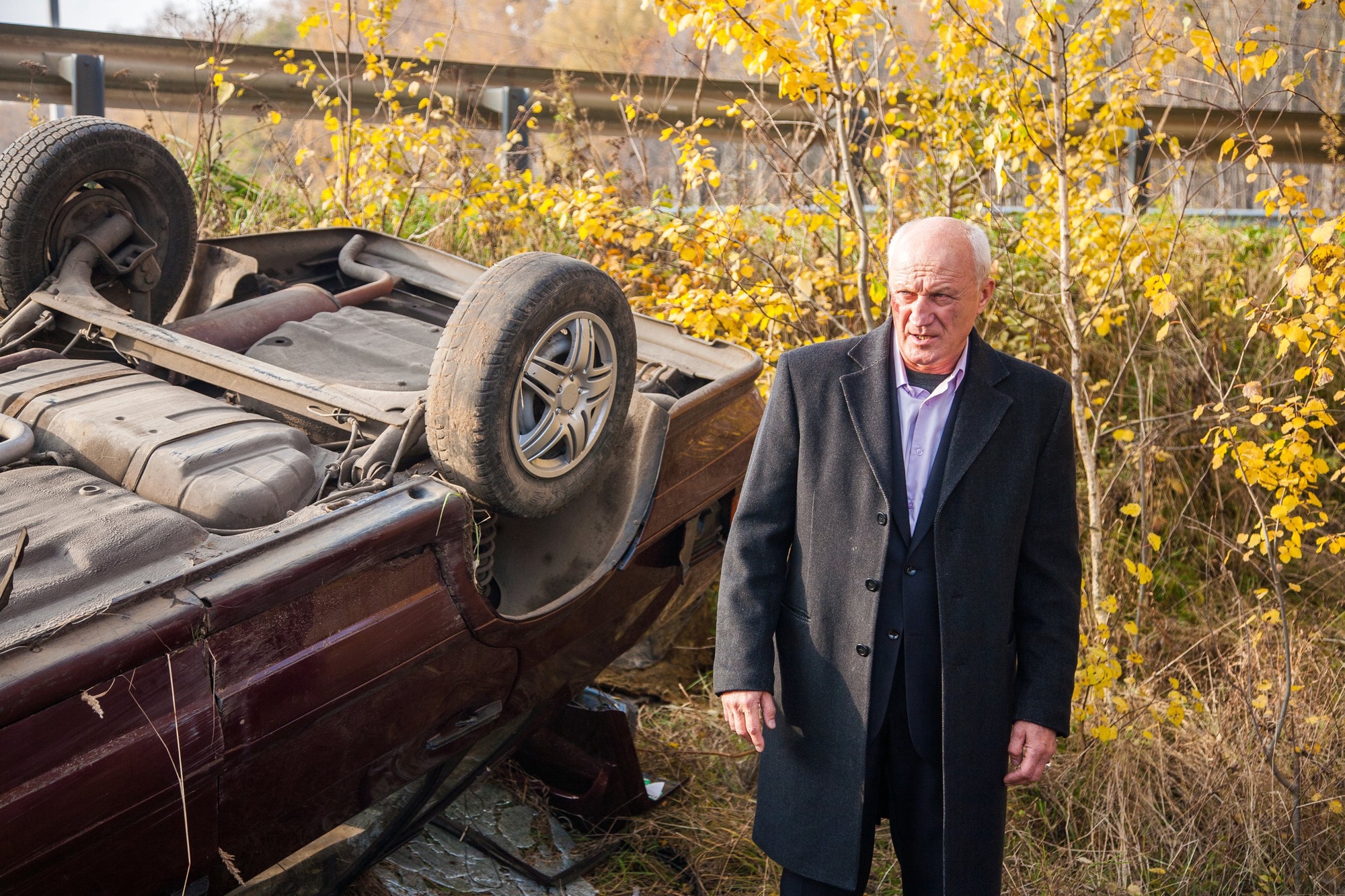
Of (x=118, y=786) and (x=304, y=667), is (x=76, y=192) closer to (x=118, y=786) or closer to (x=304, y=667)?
(x=304, y=667)

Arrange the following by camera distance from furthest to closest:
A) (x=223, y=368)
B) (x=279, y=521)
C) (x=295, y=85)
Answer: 1. (x=295, y=85)
2. (x=223, y=368)
3. (x=279, y=521)

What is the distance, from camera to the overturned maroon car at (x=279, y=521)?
6.64 ft

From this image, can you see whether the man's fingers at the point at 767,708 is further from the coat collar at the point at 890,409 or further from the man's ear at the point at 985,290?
the man's ear at the point at 985,290

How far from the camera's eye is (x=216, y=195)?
260 inches

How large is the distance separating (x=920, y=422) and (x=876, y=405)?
10cm

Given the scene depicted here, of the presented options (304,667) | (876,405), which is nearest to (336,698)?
(304,667)

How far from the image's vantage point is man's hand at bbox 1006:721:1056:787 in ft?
7.68

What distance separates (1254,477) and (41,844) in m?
3.42

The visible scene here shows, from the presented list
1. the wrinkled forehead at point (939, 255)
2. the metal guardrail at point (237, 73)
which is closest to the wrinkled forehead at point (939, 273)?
the wrinkled forehead at point (939, 255)

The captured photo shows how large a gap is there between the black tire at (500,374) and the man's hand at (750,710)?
2.61ft

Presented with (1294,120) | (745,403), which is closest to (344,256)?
(745,403)

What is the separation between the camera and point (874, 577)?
228 centimetres

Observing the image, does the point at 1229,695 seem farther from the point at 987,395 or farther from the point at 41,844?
the point at 41,844

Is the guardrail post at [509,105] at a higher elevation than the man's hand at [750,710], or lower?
higher
